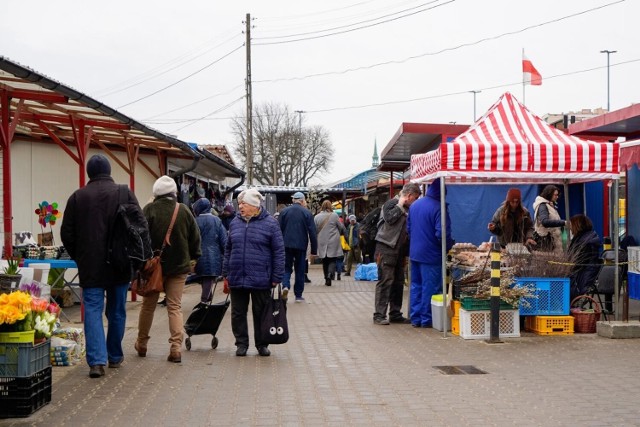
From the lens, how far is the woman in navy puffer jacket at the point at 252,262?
30.0ft

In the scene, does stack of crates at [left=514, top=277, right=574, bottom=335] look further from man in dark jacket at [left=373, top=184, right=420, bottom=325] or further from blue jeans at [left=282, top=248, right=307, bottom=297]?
blue jeans at [left=282, top=248, right=307, bottom=297]

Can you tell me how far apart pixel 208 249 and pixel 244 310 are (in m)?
3.49

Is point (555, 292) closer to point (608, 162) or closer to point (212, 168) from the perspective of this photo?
point (608, 162)

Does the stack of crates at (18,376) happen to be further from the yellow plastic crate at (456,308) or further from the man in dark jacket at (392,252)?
the man in dark jacket at (392,252)

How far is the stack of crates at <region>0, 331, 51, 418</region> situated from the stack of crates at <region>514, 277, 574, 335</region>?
635cm

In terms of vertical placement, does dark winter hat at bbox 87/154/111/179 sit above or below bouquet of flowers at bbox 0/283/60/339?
above

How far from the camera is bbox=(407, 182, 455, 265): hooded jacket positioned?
11211 millimetres

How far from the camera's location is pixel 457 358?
358 inches

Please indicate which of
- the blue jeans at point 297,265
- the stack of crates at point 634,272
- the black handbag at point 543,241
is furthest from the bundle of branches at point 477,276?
the blue jeans at point 297,265

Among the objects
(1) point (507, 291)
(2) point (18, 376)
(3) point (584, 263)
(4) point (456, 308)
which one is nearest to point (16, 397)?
(2) point (18, 376)

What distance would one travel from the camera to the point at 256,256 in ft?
30.1

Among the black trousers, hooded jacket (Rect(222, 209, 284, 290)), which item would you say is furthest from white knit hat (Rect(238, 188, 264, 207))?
the black trousers

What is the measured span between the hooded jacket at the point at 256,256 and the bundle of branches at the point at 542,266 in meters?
3.38

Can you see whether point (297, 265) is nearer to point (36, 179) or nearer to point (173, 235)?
point (36, 179)
